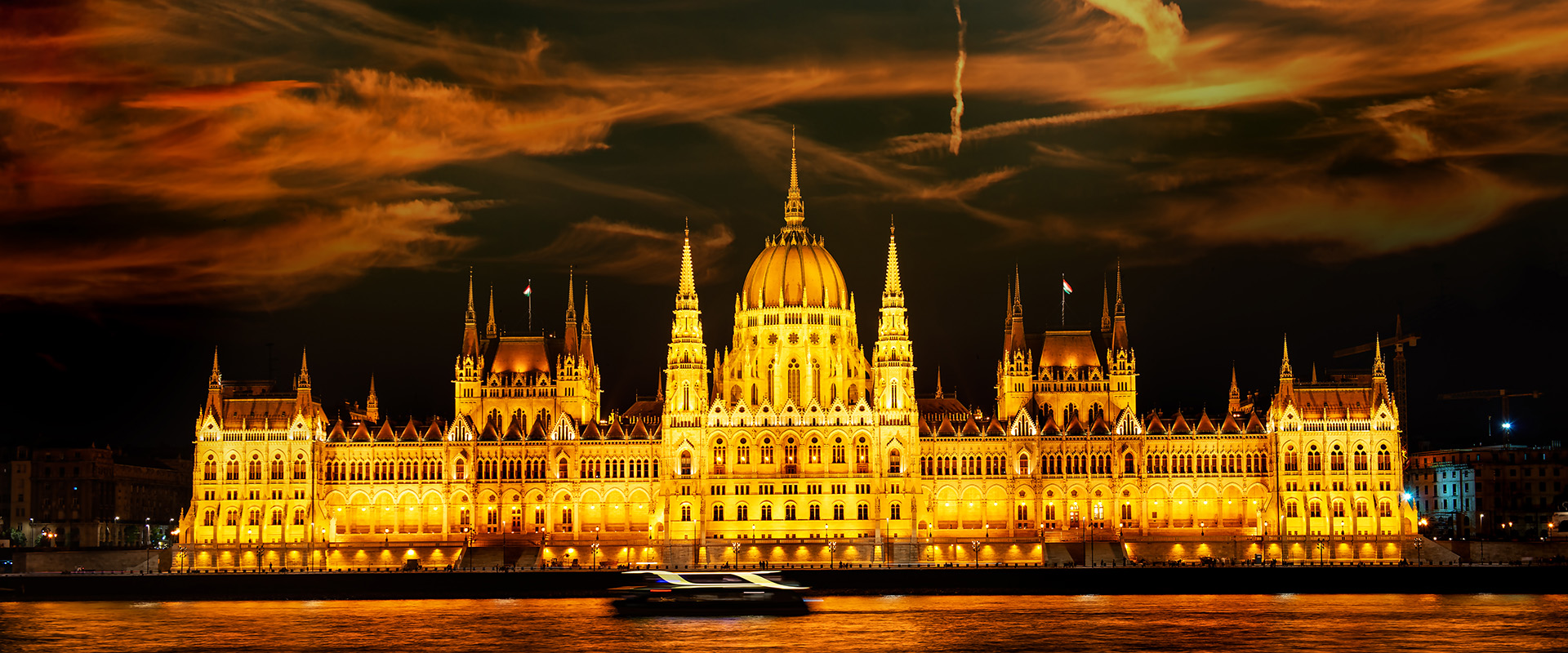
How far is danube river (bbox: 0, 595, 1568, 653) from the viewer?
116913mm

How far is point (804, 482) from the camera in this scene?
564 ft

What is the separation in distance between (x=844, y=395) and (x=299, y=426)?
43095mm

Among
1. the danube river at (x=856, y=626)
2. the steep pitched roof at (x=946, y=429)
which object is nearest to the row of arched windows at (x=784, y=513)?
the steep pitched roof at (x=946, y=429)

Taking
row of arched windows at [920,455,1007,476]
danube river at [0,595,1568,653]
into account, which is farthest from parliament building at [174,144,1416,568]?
danube river at [0,595,1568,653]

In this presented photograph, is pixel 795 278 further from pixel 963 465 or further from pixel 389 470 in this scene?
pixel 389 470

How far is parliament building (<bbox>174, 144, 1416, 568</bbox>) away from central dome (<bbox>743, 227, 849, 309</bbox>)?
3214mm

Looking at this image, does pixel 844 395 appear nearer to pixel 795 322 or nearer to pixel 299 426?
pixel 795 322

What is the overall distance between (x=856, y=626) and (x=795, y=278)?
60.1 metres

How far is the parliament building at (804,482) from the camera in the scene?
170 metres

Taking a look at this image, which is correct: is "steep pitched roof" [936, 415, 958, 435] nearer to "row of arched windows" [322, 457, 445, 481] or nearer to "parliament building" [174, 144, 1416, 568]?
"parliament building" [174, 144, 1416, 568]

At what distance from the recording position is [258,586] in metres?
155

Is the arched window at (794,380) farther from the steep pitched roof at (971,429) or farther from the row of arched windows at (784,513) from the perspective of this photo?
the steep pitched roof at (971,429)

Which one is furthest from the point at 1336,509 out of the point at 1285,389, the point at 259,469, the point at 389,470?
the point at 259,469

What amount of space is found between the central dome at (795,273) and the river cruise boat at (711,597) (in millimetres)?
45946
